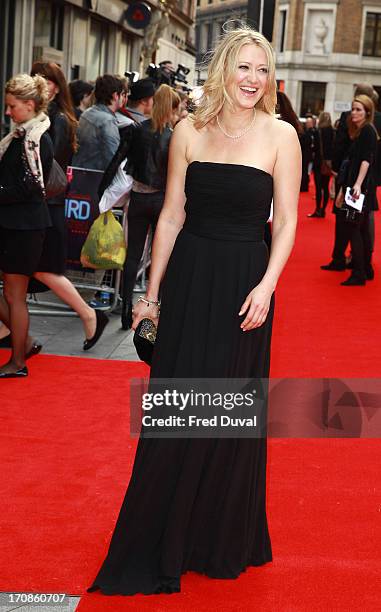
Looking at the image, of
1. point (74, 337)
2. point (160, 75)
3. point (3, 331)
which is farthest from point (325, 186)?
point (3, 331)

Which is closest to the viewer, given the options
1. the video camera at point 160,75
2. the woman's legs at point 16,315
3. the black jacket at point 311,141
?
the woman's legs at point 16,315

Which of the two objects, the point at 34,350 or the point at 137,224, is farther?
the point at 137,224

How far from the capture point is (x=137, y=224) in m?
8.48

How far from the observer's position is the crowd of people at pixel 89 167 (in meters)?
6.45

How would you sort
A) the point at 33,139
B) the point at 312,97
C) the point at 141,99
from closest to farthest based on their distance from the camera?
1. the point at 33,139
2. the point at 141,99
3. the point at 312,97

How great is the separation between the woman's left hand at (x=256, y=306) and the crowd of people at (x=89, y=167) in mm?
393

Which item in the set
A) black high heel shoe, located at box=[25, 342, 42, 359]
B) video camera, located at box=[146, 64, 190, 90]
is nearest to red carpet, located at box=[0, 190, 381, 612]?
black high heel shoe, located at box=[25, 342, 42, 359]

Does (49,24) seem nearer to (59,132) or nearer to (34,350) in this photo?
(59,132)

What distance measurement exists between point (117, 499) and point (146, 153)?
4.06 m

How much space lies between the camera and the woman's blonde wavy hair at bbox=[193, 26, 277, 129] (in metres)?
3.65

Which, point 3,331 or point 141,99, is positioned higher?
point 141,99

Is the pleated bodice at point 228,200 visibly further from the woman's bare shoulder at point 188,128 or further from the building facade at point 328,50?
the building facade at point 328,50

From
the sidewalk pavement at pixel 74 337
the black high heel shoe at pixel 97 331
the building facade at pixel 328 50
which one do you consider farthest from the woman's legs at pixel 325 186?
the building facade at pixel 328 50

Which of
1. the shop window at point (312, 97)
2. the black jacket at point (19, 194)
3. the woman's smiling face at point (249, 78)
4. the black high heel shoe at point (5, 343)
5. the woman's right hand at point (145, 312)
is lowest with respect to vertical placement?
the black high heel shoe at point (5, 343)
